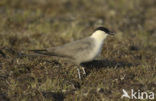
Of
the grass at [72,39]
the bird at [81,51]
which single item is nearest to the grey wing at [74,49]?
the bird at [81,51]

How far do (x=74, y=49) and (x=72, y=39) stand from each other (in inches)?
101

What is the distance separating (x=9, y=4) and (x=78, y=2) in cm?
258

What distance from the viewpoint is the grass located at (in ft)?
15.8

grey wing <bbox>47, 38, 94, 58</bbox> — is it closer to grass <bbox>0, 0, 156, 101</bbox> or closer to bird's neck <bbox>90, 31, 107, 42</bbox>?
bird's neck <bbox>90, 31, 107, 42</bbox>

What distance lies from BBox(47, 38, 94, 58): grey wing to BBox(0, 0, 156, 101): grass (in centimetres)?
31

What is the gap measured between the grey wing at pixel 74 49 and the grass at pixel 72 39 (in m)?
0.31

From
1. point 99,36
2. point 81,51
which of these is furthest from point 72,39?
point 81,51

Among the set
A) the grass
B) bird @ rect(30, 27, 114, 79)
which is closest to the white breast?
bird @ rect(30, 27, 114, 79)

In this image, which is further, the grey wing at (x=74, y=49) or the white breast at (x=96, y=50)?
the grey wing at (x=74, y=49)

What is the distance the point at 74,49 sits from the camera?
17.7 feet

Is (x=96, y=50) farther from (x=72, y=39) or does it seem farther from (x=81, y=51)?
(x=72, y=39)

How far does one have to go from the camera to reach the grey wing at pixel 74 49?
5.32 m

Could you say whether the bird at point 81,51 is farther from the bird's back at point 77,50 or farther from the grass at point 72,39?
the grass at point 72,39

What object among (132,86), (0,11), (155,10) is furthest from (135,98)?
(155,10)
